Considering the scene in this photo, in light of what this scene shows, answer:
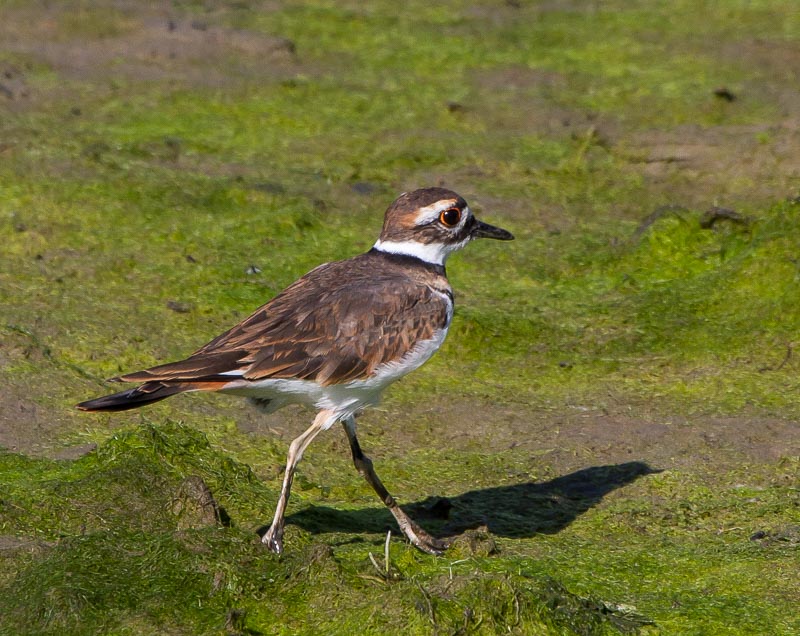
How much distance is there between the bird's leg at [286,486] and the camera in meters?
6.54

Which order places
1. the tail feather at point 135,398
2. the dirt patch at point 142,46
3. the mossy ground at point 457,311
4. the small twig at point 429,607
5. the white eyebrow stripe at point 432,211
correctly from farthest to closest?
the dirt patch at point 142,46
the white eyebrow stripe at point 432,211
the tail feather at point 135,398
the mossy ground at point 457,311
the small twig at point 429,607

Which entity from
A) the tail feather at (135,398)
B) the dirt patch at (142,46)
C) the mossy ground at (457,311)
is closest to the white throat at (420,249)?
the mossy ground at (457,311)

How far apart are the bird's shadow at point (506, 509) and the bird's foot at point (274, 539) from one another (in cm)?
41

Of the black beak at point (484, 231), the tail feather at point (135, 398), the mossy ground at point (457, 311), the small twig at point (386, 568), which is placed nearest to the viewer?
the small twig at point (386, 568)

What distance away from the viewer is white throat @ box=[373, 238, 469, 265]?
309 inches

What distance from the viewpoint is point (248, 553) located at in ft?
19.8

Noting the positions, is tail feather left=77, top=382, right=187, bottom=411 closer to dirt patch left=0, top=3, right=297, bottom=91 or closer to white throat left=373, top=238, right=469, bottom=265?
white throat left=373, top=238, right=469, bottom=265

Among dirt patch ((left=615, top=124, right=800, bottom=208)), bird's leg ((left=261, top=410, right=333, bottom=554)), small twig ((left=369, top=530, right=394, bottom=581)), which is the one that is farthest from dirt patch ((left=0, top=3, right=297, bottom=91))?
small twig ((left=369, top=530, right=394, bottom=581))

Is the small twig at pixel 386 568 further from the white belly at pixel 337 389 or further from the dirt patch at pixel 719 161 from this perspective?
the dirt patch at pixel 719 161

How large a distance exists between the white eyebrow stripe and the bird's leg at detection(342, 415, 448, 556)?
1.31m

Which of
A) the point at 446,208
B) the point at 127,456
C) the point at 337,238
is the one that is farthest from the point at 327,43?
the point at 127,456

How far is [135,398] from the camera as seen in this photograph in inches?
254

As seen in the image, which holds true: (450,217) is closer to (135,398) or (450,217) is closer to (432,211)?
(432,211)

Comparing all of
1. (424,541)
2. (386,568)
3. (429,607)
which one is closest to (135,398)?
(386,568)
